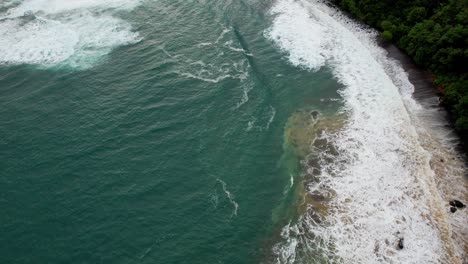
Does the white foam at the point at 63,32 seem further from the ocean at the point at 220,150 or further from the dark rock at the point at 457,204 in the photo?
the dark rock at the point at 457,204

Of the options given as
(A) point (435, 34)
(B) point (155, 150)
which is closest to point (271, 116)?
(B) point (155, 150)

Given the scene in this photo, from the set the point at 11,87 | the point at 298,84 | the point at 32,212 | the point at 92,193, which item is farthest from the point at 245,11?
the point at 32,212

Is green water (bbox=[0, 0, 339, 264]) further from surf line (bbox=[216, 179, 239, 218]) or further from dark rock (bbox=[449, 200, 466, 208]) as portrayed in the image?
dark rock (bbox=[449, 200, 466, 208])

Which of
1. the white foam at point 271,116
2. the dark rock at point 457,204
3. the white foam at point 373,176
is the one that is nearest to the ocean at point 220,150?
the white foam at point 373,176

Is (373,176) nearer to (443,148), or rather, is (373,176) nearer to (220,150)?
(443,148)

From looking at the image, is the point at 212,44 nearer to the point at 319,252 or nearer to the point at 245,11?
the point at 245,11

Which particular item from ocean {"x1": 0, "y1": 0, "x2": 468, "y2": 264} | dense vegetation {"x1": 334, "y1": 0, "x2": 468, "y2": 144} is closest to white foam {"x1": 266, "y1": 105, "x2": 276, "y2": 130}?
ocean {"x1": 0, "y1": 0, "x2": 468, "y2": 264}
